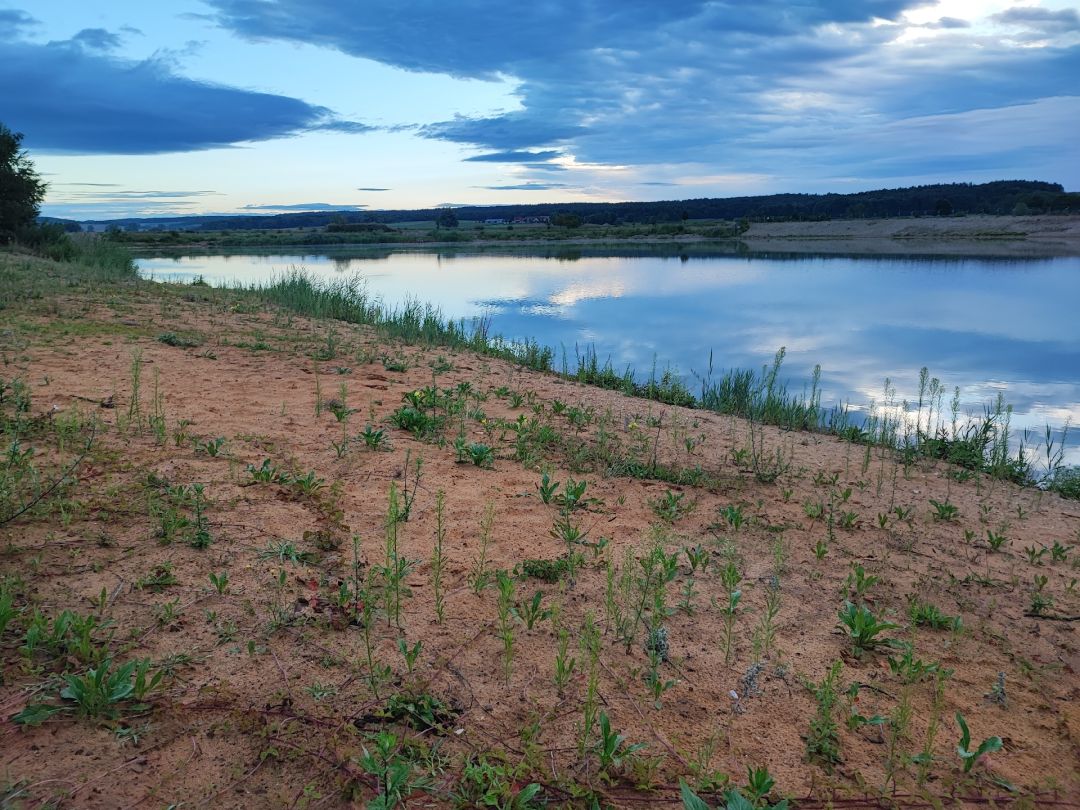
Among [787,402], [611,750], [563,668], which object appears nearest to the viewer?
[611,750]

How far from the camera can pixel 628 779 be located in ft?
6.93

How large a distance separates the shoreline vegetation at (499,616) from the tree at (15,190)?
66.4 feet

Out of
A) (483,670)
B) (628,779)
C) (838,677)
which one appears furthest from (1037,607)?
(483,670)

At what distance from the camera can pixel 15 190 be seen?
2197 cm

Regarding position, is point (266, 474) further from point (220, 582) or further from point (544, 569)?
point (544, 569)

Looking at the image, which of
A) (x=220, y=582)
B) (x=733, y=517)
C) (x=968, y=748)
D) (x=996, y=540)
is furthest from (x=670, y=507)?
(x=220, y=582)

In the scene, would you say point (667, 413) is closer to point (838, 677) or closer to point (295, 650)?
point (838, 677)

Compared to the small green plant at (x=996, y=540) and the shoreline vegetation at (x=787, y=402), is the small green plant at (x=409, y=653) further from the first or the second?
the shoreline vegetation at (x=787, y=402)

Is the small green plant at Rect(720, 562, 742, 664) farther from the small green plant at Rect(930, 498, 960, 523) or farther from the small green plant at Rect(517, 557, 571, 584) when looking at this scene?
the small green plant at Rect(930, 498, 960, 523)

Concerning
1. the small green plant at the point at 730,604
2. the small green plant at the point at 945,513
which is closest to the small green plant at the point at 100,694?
the small green plant at the point at 730,604

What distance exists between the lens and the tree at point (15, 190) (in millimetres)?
21203

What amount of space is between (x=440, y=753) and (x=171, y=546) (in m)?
1.79

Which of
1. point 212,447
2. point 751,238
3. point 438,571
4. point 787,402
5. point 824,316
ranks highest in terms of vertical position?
point 751,238

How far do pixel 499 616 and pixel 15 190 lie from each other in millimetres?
26611
